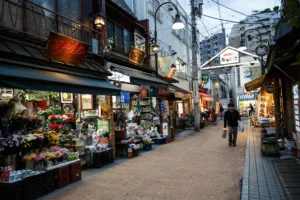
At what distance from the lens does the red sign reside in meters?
7.52

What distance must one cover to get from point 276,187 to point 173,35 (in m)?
21.6

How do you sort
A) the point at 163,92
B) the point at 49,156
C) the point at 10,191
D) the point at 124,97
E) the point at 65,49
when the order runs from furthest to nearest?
the point at 163,92 < the point at 124,97 < the point at 65,49 < the point at 49,156 < the point at 10,191

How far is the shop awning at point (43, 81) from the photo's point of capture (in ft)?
18.2


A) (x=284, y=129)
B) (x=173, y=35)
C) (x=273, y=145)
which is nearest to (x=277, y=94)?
(x=284, y=129)

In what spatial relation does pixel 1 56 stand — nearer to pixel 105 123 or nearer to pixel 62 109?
pixel 62 109

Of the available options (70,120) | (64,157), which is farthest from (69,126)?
(64,157)

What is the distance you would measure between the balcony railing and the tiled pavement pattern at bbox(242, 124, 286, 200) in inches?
306

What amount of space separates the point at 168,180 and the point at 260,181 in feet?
8.37

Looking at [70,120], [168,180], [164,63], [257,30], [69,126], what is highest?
[257,30]

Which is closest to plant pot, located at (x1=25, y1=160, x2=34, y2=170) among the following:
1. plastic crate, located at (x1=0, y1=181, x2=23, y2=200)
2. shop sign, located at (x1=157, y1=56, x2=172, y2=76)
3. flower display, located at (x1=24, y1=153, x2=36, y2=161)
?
flower display, located at (x1=24, y1=153, x2=36, y2=161)

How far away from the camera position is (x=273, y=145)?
364 inches

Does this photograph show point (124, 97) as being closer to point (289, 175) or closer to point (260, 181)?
point (260, 181)

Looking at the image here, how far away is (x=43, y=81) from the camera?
20.9 feet

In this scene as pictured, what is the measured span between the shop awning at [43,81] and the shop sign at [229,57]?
66.6 feet
